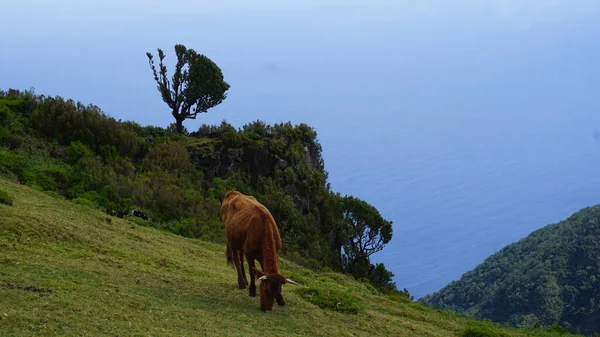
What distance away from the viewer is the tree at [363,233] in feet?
132

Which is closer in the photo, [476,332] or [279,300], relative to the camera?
[279,300]

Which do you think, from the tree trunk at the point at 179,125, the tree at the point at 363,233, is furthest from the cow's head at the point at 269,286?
the tree trunk at the point at 179,125

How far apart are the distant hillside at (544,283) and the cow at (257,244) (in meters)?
45.1

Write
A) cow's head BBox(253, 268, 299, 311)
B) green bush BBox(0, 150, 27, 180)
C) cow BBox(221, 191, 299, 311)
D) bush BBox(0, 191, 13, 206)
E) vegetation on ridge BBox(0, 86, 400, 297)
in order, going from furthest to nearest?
vegetation on ridge BBox(0, 86, 400, 297) < green bush BBox(0, 150, 27, 180) < bush BBox(0, 191, 13, 206) < cow BBox(221, 191, 299, 311) < cow's head BBox(253, 268, 299, 311)

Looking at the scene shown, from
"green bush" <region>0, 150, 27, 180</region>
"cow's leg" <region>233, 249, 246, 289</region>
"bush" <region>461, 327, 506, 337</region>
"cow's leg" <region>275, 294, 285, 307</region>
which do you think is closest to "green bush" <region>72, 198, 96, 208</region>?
"green bush" <region>0, 150, 27, 180</region>

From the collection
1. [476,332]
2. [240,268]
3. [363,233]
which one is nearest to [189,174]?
[363,233]

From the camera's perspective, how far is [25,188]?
26656 millimetres

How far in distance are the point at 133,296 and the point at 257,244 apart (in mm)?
3232

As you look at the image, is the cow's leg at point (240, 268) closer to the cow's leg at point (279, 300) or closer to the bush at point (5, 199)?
the cow's leg at point (279, 300)

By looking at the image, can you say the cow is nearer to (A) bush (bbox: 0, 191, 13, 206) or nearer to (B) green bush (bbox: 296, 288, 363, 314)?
(B) green bush (bbox: 296, 288, 363, 314)

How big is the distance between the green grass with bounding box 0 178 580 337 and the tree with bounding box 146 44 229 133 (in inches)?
978

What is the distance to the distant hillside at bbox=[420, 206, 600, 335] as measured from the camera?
207ft

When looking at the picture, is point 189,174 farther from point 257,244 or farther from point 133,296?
point 133,296

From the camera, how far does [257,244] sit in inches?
594
